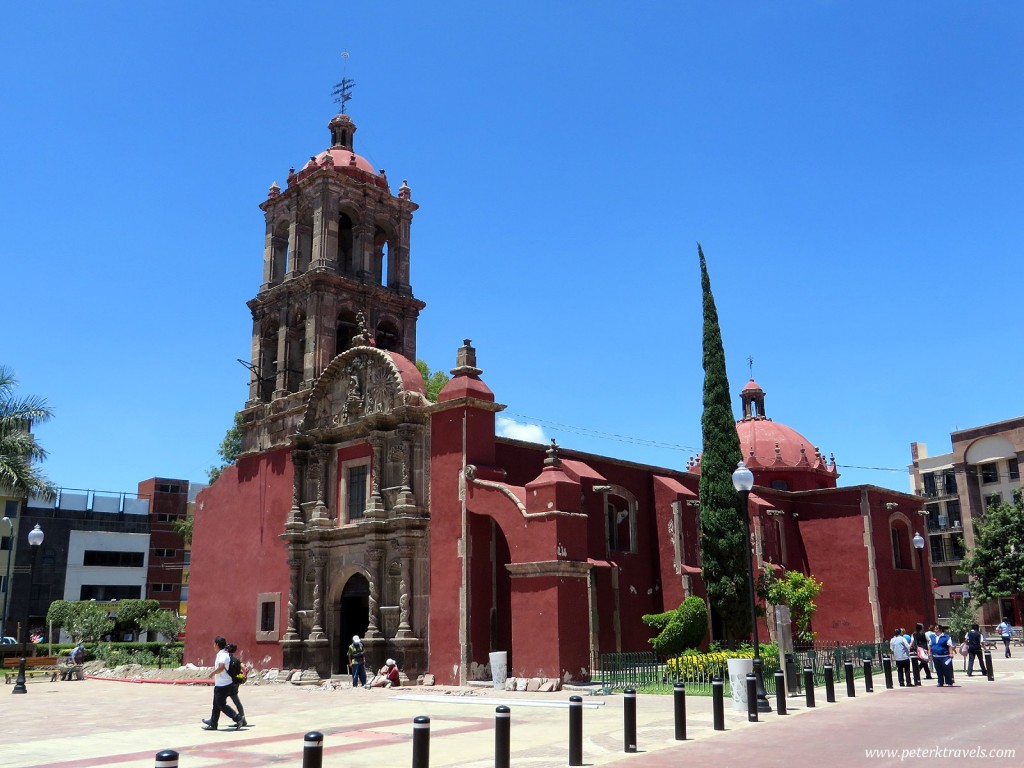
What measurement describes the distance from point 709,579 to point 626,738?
15.1 metres

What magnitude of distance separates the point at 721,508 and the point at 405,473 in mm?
9175

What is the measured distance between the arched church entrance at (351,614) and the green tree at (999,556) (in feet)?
106

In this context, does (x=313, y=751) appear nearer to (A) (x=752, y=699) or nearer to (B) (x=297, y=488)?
(A) (x=752, y=699)

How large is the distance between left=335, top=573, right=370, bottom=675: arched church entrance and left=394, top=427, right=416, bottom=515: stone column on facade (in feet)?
11.2

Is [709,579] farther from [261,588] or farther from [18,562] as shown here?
[18,562]

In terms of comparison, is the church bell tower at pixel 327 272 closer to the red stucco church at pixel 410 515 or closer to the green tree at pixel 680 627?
the red stucco church at pixel 410 515

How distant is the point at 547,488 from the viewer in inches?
841

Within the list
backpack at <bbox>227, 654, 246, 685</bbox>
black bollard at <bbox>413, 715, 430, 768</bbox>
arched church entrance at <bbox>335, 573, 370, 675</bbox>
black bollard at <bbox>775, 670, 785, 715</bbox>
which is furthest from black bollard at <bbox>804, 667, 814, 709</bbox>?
arched church entrance at <bbox>335, 573, 370, 675</bbox>

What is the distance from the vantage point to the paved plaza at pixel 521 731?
1060 centimetres

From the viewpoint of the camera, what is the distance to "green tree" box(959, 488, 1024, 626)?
140 ft

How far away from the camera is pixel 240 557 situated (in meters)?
31.2

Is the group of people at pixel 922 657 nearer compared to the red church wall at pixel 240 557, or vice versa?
the group of people at pixel 922 657

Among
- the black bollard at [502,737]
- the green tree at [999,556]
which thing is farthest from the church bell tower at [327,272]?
the green tree at [999,556]

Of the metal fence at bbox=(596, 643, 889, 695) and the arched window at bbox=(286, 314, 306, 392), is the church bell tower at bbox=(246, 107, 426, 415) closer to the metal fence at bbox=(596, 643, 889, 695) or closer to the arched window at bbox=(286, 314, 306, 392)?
the arched window at bbox=(286, 314, 306, 392)
